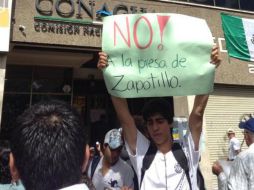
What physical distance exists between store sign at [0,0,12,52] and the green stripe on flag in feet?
18.8

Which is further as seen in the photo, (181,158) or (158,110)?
(158,110)

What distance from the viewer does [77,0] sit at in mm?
8406

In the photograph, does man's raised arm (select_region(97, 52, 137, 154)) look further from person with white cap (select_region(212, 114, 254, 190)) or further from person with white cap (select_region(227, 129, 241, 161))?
person with white cap (select_region(227, 129, 241, 161))

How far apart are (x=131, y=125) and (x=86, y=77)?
29.3 ft

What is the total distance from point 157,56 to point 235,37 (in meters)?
7.95

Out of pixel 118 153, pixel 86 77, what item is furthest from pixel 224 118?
pixel 118 153

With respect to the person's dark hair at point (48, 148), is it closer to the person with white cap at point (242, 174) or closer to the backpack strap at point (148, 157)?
the backpack strap at point (148, 157)

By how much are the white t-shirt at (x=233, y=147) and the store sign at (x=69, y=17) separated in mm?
4555

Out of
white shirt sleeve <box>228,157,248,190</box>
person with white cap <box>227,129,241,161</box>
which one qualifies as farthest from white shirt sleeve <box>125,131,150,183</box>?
person with white cap <box>227,129,241,161</box>

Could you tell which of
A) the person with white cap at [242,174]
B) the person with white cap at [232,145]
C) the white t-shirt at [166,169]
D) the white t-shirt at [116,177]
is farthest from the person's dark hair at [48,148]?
the person with white cap at [232,145]

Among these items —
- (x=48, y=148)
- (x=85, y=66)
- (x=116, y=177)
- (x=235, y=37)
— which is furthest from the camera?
(x=85, y=66)

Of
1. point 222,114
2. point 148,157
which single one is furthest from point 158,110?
point 222,114

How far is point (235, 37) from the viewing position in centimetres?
996

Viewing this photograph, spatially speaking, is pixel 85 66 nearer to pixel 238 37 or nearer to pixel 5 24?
pixel 5 24
